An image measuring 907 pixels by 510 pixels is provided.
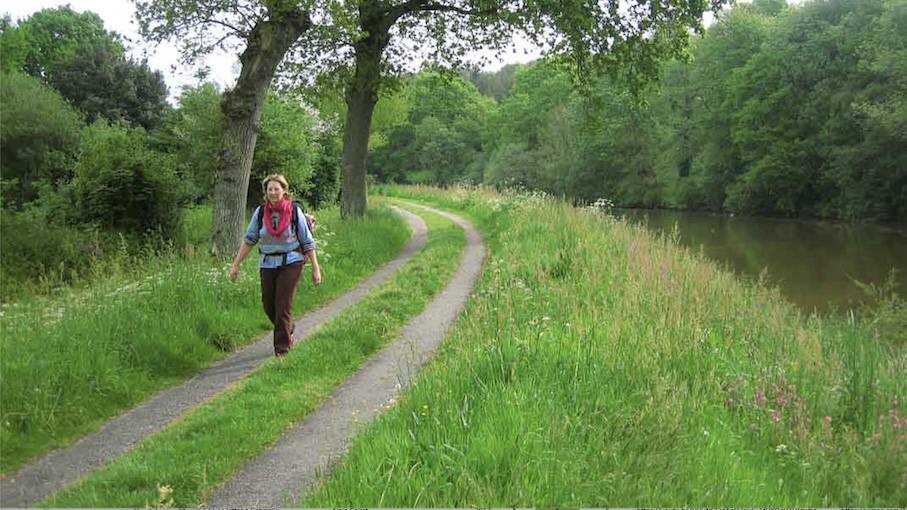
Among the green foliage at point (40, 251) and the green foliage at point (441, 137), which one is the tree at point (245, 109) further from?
the green foliage at point (441, 137)

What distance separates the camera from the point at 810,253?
938 inches

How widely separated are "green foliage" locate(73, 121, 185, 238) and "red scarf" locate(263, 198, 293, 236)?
30.0 feet

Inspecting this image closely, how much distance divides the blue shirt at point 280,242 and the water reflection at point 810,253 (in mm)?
7095

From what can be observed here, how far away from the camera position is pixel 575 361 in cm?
521

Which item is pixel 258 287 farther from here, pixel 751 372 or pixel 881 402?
pixel 881 402

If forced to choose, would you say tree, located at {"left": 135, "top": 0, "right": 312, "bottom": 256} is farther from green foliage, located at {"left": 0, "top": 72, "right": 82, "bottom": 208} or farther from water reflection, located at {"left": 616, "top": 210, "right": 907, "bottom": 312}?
green foliage, located at {"left": 0, "top": 72, "right": 82, "bottom": 208}

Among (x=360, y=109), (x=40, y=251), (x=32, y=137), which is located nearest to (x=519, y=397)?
(x=40, y=251)

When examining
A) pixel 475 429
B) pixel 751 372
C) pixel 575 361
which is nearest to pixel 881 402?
pixel 751 372

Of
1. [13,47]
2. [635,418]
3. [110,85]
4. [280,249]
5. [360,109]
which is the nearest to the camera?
[635,418]

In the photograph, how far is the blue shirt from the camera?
728 cm

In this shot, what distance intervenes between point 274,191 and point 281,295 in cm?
118

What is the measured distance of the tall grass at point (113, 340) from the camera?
5.46 meters

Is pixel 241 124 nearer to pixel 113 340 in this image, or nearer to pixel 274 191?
pixel 274 191

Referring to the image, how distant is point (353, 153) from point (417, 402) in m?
15.2
